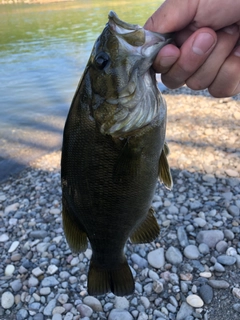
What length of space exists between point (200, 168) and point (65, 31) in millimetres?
19027

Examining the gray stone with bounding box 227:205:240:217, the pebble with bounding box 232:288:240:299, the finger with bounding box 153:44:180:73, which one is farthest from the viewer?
the gray stone with bounding box 227:205:240:217

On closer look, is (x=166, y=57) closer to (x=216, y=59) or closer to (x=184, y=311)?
(x=216, y=59)

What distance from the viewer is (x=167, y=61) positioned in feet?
5.91

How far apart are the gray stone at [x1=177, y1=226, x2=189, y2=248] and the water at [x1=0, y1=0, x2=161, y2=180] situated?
363 cm

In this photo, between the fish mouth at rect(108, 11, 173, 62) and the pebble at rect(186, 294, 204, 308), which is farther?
the pebble at rect(186, 294, 204, 308)

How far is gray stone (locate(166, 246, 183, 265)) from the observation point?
3.59 metres

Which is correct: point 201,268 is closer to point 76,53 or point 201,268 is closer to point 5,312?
point 5,312

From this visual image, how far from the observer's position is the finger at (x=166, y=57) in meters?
1.76

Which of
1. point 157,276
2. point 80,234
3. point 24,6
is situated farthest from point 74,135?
point 24,6

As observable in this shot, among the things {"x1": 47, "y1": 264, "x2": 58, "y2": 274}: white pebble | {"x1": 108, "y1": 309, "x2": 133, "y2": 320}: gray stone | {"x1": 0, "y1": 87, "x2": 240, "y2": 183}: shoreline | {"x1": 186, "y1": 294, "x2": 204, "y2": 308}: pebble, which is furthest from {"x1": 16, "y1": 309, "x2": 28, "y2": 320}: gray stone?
{"x1": 0, "y1": 87, "x2": 240, "y2": 183}: shoreline

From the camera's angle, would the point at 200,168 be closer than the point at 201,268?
No

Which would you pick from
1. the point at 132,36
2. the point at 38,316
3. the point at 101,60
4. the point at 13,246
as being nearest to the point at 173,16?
the point at 132,36

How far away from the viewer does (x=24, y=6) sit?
3550cm

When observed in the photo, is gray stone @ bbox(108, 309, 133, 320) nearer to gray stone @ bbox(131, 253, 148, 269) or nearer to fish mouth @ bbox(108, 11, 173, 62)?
gray stone @ bbox(131, 253, 148, 269)
